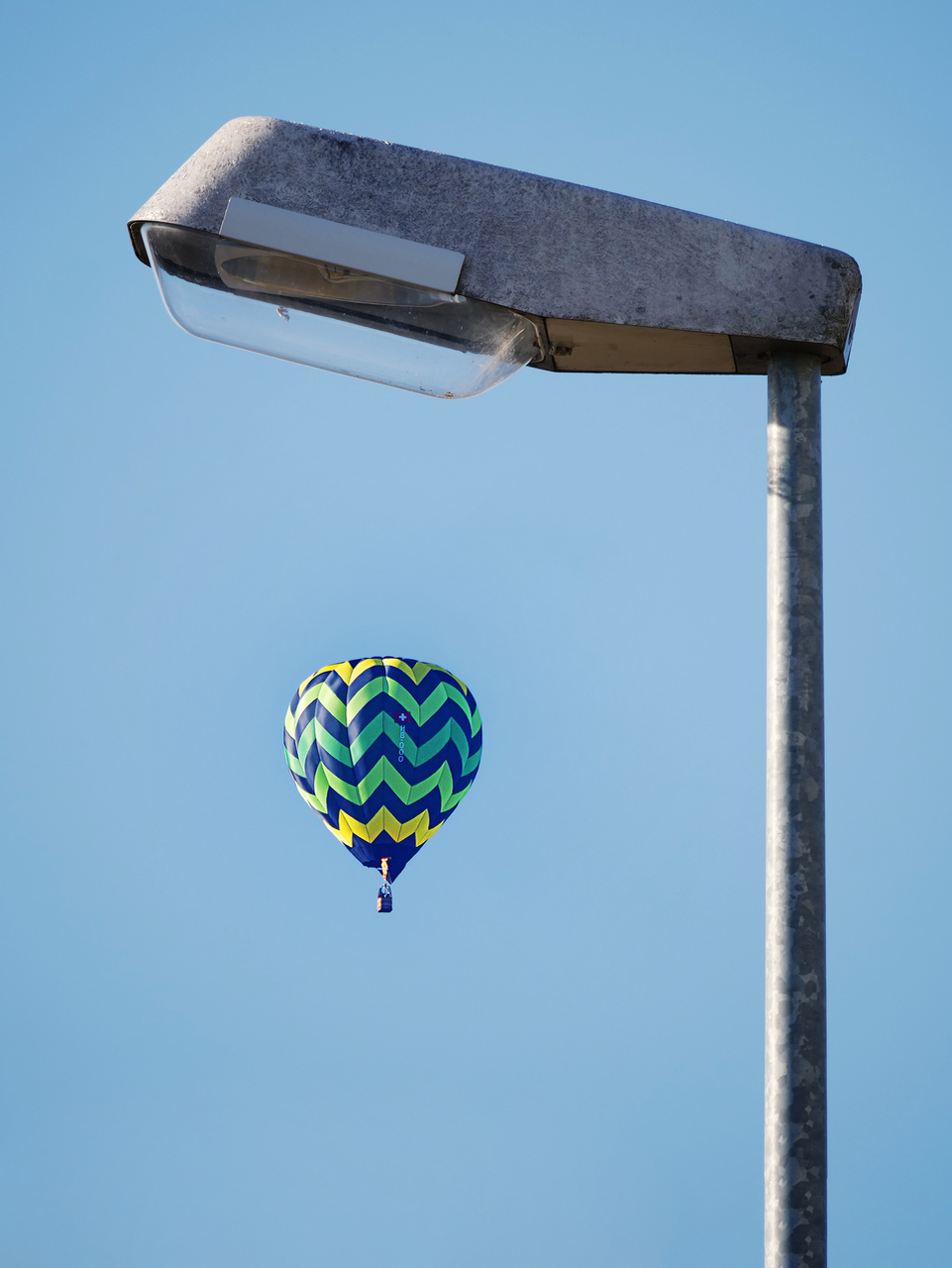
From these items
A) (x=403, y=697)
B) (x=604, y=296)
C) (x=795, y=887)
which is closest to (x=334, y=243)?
(x=604, y=296)

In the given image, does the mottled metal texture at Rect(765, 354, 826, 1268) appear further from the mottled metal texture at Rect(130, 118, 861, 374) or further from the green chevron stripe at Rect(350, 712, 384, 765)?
the green chevron stripe at Rect(350, 712, 384, 765)

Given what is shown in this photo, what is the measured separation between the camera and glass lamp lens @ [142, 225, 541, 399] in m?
1.80

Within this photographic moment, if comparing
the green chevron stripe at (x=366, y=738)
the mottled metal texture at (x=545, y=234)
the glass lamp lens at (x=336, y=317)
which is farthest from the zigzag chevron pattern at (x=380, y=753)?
the mottled metal texture at (x=545, y=234)

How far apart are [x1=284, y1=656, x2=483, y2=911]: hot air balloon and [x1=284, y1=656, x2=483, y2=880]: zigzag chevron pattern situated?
1cm

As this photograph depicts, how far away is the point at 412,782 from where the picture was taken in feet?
50.5

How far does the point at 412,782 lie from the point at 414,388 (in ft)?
44.4

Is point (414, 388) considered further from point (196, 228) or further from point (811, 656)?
point (811, 656)

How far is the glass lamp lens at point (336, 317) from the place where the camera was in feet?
5.92

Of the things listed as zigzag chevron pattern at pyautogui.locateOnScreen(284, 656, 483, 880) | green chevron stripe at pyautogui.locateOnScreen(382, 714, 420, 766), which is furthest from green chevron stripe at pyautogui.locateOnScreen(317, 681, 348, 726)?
green chevron stripe at pyautogui.locateOnScreen(382, 714, 420, 766)

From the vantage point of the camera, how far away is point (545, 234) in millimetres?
1751

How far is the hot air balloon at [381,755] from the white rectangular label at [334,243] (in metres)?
13.5

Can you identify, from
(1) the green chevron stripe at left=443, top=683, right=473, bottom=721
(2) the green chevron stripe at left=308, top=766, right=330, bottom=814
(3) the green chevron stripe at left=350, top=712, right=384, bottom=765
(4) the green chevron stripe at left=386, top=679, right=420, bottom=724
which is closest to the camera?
(3) the green chevron stripe at left=350, top=712, right=384, bottom=765

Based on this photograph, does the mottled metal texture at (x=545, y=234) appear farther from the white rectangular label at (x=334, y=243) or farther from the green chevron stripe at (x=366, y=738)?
the green chevron stripe at (x=366, y=738)

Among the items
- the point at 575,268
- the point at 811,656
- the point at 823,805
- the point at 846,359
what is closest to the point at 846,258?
the point at 846,359
